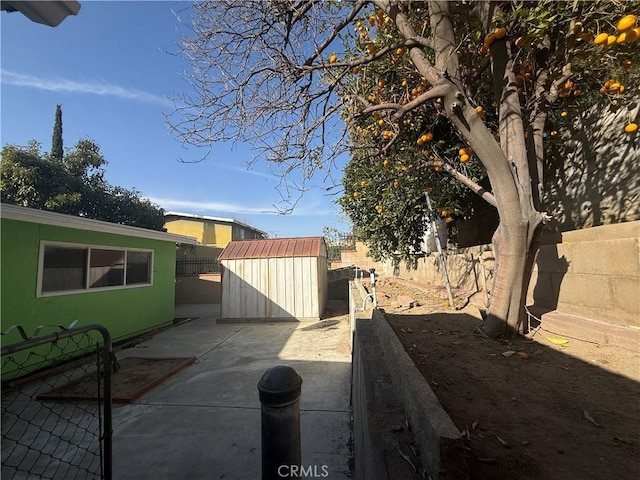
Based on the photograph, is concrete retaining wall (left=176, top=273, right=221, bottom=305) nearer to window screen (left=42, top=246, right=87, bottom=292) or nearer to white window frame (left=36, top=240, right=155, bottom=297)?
white window frame (left=36, top=240, right=155, bottom=297)

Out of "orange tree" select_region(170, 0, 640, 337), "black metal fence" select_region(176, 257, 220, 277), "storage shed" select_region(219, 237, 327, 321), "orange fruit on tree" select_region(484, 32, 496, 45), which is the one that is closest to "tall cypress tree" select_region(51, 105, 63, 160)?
"black metal fence" select_region(176, 257, 220, 277)

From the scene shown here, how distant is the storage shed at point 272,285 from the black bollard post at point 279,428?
8459mm

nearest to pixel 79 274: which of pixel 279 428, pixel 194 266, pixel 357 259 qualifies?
pixel 279 428

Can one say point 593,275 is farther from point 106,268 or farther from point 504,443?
point 106,268

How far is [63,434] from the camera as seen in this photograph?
3295mm

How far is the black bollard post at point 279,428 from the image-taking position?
1243 mm

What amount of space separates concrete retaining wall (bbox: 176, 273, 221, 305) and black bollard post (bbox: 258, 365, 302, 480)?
43.9ft

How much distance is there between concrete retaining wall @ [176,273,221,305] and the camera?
13.8 metres

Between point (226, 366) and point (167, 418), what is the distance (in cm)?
183

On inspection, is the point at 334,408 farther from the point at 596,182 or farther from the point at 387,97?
the point at 596,182

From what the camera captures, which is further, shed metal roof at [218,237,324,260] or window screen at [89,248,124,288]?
shed metal roof at [218,237,324,260]

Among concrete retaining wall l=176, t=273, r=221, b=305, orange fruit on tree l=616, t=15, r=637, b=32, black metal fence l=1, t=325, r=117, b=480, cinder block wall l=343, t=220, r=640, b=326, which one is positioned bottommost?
black metal fence l=1, t=325, r=117, b=480

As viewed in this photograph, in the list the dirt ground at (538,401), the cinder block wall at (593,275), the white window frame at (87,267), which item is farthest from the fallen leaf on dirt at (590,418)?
the white window frame at (87,267)

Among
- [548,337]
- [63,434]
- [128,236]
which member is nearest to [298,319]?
[128,236]
